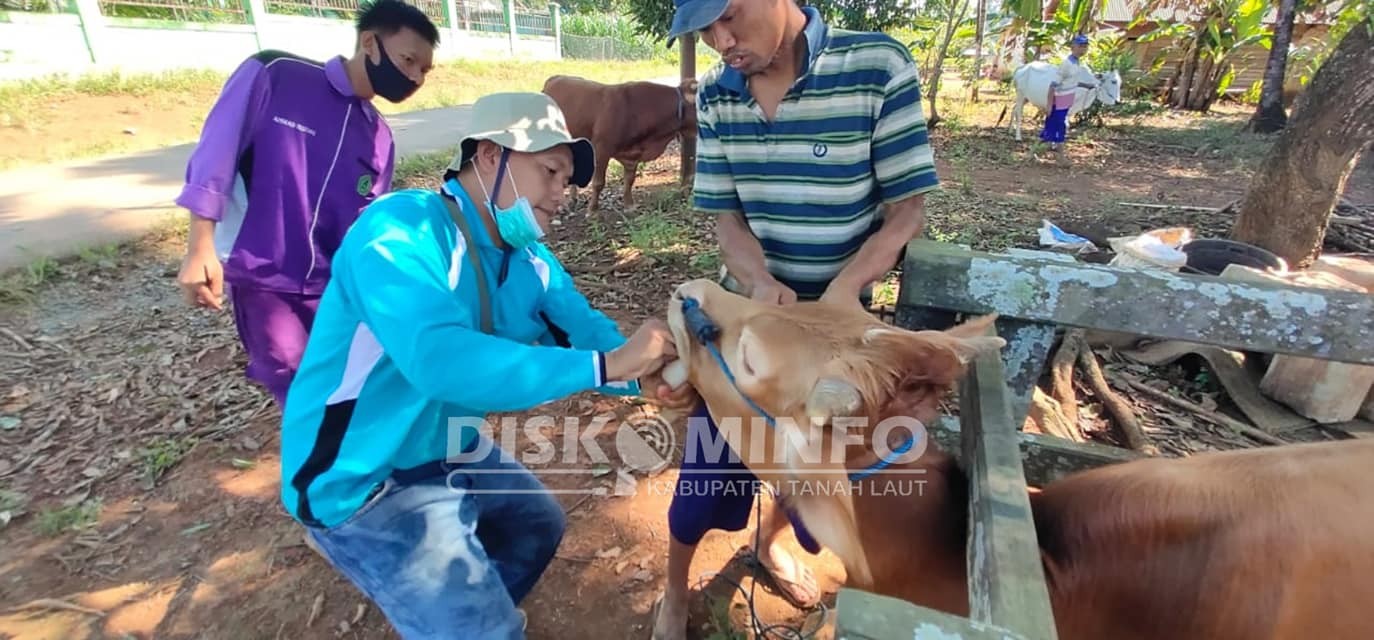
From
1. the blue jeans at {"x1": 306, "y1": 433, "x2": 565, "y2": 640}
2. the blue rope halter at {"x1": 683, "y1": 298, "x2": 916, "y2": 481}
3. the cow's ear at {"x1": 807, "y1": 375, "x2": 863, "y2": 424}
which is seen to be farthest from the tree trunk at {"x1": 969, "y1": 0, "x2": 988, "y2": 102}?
the blue jeans at {"x1": 306, "y1": 433, "x2": 565, "y2": 640}

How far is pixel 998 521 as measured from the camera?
1225mm

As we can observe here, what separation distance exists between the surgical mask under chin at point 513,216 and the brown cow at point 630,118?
591 centimetres

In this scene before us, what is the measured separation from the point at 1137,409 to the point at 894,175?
103 inches

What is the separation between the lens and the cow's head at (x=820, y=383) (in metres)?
1.48

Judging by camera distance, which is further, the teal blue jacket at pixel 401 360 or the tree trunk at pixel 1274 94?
the tree trunk at pixel 1274 94

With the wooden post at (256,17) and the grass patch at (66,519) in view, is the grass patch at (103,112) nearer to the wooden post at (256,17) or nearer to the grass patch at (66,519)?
the wooden post at (256,17)

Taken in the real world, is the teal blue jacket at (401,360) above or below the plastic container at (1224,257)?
above

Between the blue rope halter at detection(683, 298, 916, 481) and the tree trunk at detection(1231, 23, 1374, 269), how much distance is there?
16.7 ft

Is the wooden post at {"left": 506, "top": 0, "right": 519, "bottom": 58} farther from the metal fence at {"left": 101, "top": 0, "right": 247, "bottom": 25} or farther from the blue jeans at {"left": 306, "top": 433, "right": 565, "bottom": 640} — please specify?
the blue jeans at {"left": 306, "top": 433, "right": 565, "bottom": 640}

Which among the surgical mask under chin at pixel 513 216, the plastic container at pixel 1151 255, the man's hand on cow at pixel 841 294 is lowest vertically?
the plastic container at pixel 1151 255

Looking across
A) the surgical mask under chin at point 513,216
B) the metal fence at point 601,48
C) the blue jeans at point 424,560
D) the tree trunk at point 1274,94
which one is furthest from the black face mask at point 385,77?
the metal fence at point 601,48

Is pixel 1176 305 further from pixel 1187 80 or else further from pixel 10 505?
pixel 1187 80

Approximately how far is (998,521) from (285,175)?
8.40 ft

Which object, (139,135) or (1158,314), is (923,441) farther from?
(139,135)
